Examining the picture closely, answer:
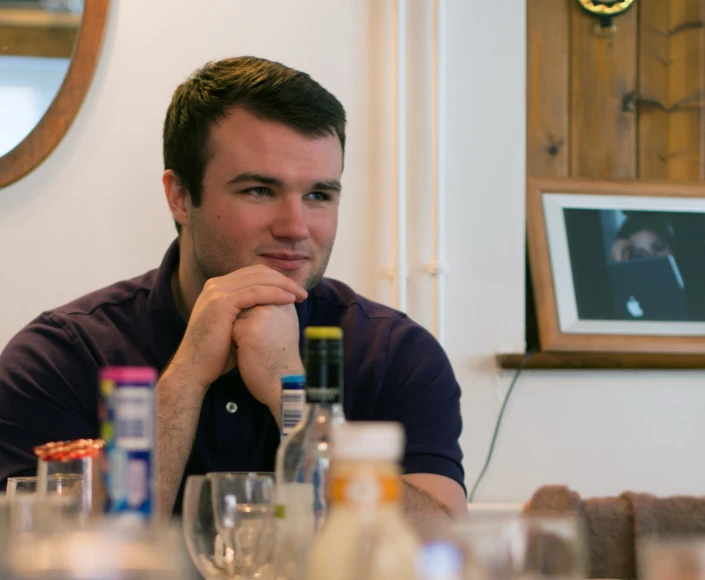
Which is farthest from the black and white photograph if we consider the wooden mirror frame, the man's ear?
the wooden mirror frame

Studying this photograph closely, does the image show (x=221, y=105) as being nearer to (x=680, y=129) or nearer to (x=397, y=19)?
(x=397, y=19)

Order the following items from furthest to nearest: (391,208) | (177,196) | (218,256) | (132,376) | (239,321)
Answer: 1. (391,208)
2. (177,196)
3. (218,256)
4. (239,321)
5. (132,376)

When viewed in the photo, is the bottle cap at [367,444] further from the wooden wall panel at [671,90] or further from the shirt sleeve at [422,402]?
the wooden wall panel at [671,90]

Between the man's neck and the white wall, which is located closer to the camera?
the man's neck

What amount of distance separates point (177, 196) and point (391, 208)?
1.77ft

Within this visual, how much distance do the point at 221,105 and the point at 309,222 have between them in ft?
0.90

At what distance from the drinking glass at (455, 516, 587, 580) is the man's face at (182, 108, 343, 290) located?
1.20m

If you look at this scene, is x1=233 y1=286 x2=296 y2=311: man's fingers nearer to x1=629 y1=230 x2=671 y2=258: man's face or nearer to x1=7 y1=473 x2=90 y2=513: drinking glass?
x1=7 y1=473 x2=90 y2=513: drinking glass

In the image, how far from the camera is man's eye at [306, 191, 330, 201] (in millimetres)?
1780

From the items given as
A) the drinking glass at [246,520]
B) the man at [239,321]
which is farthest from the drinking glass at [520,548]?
the man at [239,321]

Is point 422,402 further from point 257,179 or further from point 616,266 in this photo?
point 616,266

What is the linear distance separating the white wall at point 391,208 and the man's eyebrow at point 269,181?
46cm

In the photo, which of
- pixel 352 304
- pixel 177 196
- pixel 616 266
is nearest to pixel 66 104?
pixel 177 196

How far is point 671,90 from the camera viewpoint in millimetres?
2467
